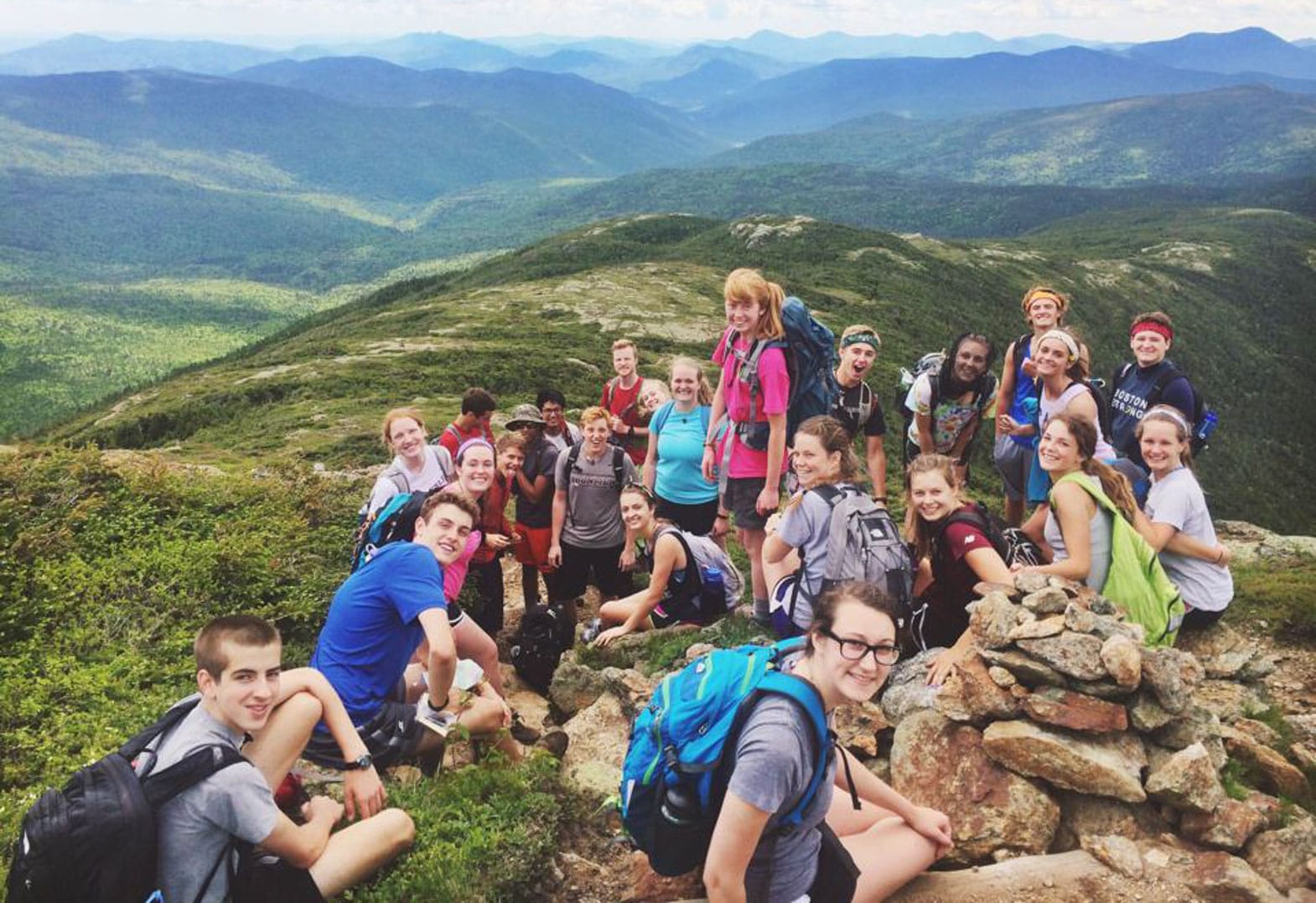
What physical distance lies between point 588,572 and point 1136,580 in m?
5.75

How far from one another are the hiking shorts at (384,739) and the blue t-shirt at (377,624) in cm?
8

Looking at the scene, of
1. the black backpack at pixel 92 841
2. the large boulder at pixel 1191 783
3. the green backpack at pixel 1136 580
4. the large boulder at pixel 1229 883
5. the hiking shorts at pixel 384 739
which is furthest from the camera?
the green backpack at pixel 1136 580

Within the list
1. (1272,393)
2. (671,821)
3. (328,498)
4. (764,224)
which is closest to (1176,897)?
(671,821)

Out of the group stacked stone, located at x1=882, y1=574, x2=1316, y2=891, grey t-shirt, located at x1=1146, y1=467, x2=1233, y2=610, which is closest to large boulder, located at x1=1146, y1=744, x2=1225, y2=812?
stacked stone, located at x1=882, y1=574, x2=1316, y2=891

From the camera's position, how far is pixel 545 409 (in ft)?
33.6

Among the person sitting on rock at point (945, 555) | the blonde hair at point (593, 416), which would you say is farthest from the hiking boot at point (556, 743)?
the blonde hair at point (593, 416)

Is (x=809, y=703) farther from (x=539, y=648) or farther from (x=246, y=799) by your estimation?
(x=539, y=648)

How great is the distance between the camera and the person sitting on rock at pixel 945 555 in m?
6.19

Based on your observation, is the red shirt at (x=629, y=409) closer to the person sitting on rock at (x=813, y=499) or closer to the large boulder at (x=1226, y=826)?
the person sitting on rock at (x=813, y=499)

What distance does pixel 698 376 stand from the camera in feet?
30.1

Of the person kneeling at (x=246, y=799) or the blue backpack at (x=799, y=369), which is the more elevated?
the blue backpack at (x=799, y=369)

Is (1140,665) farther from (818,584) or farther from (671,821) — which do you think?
(671,821)

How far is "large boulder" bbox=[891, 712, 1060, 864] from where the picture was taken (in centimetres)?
526

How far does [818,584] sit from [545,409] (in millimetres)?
5052
